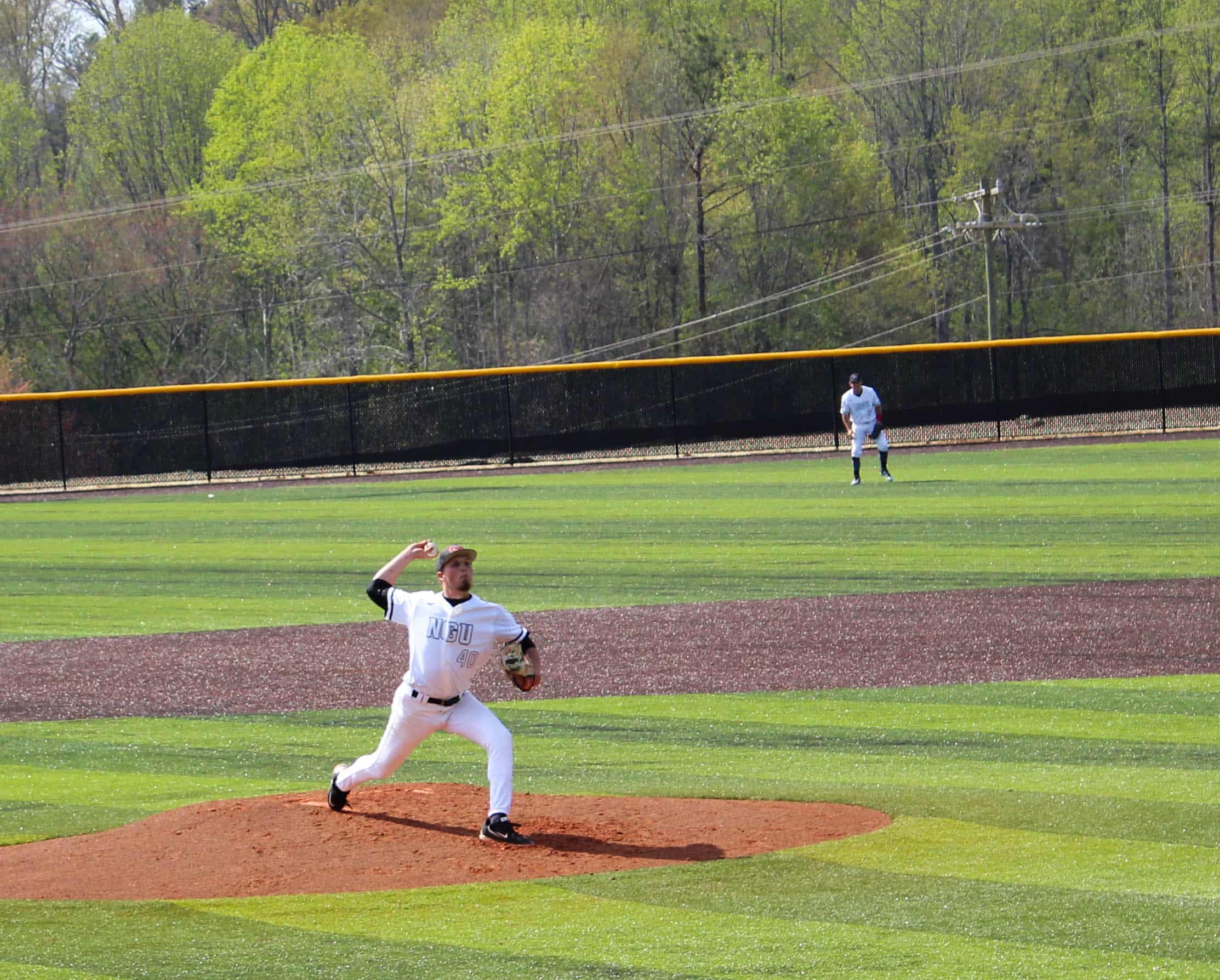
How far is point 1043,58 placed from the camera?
67.1 meters

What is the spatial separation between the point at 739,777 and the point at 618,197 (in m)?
55.2

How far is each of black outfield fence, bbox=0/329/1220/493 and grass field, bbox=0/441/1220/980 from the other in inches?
554

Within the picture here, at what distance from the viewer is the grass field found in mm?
5875

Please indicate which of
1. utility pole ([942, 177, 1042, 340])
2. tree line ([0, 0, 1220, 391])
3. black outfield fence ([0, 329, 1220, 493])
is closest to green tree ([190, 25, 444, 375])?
tree line ([0, 0, 1220, 391])

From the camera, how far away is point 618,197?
6291cm

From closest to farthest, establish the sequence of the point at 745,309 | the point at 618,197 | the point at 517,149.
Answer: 1. the point at 517,149
2. the point at 618,197
3. the point at 745,309

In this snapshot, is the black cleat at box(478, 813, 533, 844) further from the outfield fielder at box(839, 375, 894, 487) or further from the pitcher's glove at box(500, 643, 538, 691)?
the outfield fielder at box(839, 375, 894, 487)

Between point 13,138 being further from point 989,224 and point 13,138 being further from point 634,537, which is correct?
point 634,537

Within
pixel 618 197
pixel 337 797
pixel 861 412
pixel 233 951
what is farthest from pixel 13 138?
pixel 233 951

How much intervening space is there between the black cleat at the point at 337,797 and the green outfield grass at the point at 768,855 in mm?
1213

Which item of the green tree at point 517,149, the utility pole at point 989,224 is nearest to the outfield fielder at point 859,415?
the utility pole at point 989,224

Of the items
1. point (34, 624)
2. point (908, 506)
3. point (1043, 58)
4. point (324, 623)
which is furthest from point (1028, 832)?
point (1043, 58)

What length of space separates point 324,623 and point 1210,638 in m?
8.28

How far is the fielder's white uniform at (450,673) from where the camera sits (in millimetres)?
7352
